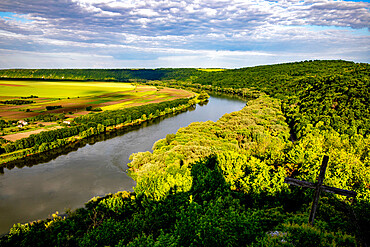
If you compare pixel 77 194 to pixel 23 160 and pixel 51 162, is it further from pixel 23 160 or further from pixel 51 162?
pixel 23 160

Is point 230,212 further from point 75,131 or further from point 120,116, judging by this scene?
point 120,116

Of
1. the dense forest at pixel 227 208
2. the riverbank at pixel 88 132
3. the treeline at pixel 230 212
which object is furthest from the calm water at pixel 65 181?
the treeline at pixel 230 212

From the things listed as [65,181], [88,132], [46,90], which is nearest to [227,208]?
[65,181]

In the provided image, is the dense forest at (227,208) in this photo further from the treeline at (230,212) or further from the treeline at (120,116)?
the treeline at (120,116)

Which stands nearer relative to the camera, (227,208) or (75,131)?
(227,208)

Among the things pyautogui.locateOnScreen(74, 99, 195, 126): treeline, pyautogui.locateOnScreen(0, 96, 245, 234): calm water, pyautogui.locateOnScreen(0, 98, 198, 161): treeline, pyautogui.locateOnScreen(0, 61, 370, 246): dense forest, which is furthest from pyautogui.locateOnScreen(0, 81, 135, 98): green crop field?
pyautogui.locateOnScreen(0, 61, 370, 246): dense forest

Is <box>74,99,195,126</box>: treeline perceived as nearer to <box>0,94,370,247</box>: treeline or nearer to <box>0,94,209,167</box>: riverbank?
<box>0,94,209,167</box>: riverbank

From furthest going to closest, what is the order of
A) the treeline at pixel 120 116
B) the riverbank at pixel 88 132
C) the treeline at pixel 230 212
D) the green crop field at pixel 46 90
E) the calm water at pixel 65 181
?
the green crop field at pixel 46 90
the treeline at pixel 120 116
the riverbank at pixel 88 132
the calm water at pixel 65 181
the treeline at pixel 230 212

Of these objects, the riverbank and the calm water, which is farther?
the riverbank
